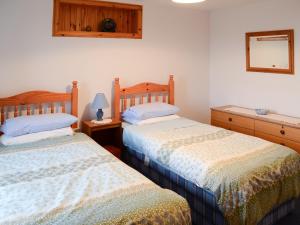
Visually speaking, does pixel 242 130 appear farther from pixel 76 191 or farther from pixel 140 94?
pixel 76 191

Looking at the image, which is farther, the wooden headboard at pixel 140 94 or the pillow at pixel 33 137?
the wooden headboard at pixel 140 94

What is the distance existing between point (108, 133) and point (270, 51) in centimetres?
234

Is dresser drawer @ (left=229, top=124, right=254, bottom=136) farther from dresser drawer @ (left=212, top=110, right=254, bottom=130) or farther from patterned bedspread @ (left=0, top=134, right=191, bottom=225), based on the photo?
patterned bedspread @ (left=0, top=134, right=191, bottom=225)

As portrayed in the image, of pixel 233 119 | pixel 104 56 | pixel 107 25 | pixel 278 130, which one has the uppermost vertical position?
pixel 107 25

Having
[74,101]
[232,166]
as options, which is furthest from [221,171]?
[74,101]

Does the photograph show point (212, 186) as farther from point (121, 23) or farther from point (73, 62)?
point (121, 23)

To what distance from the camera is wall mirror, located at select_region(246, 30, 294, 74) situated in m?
3.32

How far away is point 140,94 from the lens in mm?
3830

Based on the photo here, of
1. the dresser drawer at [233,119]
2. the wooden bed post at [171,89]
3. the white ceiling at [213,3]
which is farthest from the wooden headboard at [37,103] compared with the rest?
the dresser drawer at [233,119]

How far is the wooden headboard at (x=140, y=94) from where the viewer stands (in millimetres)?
3555

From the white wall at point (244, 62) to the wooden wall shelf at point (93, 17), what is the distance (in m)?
1.35

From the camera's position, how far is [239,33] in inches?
155

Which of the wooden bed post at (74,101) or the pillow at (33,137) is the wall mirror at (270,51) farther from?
the pillow at (33,137)

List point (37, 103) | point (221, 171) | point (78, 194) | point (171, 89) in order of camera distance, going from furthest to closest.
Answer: point (171, 89) < point (37, 103) < point (221, 171) < point (78, 194)
